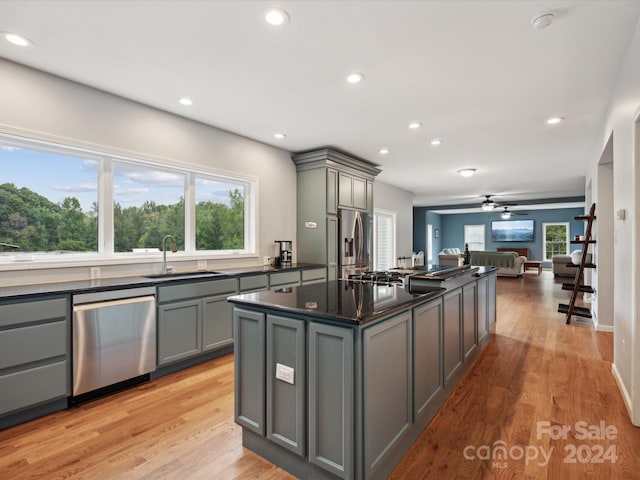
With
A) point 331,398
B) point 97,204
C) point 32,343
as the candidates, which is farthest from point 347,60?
point 32,343

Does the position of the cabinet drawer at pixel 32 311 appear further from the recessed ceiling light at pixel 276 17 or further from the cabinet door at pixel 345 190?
the cabinet door at pixel 345 190

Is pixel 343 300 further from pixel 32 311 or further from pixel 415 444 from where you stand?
pixel 32 311

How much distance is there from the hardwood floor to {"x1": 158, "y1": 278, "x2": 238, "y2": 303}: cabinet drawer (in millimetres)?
731

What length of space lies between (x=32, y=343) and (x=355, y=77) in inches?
123

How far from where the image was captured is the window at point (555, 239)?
13288 mm

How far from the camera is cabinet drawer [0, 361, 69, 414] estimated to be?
7.13 ft

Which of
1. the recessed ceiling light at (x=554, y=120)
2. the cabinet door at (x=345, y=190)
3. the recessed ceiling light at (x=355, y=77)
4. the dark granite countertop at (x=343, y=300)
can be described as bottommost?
the dark granite countertop at (x=343, y=300)

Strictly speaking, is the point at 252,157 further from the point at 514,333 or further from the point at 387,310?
the point at 514,333

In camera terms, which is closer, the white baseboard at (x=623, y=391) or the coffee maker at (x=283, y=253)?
the white baseboard at (x=623, y=391)

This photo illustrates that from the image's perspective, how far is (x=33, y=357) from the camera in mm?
2279

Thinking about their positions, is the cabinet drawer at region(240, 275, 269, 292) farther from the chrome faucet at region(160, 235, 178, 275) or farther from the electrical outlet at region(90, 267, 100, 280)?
the electrical outlet at region(90, 267, 100, 280)

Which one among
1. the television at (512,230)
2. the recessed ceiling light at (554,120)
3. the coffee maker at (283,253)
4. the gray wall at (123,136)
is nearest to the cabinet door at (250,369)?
the gray wall at (123,136)

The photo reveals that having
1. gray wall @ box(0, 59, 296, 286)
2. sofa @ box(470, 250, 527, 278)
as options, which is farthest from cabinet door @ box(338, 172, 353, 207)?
sofa @ box(470, 250, 527, 278)

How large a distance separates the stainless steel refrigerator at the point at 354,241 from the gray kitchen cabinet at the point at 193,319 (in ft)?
6.79
